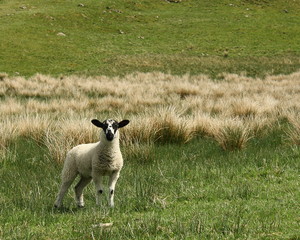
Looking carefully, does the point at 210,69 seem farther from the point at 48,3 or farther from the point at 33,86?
the point at 48,3

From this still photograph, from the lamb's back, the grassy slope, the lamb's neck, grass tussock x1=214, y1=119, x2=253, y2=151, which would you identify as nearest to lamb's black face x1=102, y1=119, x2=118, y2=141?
the lamb's neck

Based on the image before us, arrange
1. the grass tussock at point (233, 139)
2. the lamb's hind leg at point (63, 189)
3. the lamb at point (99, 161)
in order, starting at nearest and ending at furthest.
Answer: the lamb at point (99, 161), the lamb's hind leg at point (63, 189), the grass tussock at point (233, 139)

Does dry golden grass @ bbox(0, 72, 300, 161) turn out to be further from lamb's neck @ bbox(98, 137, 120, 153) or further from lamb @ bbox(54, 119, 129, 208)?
lamb's neck @ bbox(98, 137, 120, 153)

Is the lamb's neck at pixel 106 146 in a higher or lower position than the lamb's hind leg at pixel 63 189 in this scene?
higher

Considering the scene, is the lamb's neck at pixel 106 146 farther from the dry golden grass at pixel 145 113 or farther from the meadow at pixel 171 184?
the dry golden grass at pixel 145 113

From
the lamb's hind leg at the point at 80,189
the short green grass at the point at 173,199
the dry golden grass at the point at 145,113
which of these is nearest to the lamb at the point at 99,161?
the lamb's hind leg at the point at 80,189

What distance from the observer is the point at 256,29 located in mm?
50531

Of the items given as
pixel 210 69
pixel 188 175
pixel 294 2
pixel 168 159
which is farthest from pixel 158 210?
pixel 294 2

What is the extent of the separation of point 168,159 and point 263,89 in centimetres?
1460

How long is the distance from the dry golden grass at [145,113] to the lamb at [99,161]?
269cm

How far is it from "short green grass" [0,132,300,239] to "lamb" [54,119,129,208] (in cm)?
28

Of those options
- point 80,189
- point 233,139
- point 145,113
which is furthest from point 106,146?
point 145,113

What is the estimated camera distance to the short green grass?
4633 mm

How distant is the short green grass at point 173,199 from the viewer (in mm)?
4633
